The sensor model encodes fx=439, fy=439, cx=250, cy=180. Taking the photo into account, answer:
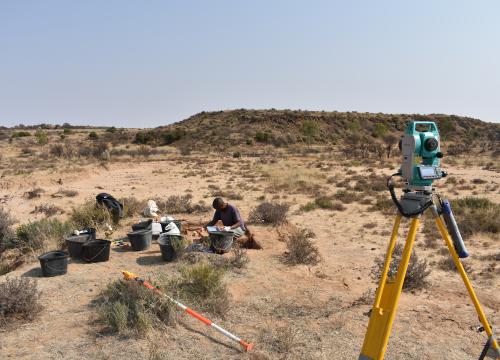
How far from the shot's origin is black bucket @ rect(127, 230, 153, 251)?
746 centimetres

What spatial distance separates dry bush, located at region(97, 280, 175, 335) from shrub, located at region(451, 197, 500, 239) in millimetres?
7287

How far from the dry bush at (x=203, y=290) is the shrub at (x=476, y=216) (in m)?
6.43

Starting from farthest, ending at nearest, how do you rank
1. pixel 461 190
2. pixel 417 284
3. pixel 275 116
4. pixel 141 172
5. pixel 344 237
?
pixel 275 116, pixel 141 172, pixel 461 190, pixel 344 237, pixel 417 284

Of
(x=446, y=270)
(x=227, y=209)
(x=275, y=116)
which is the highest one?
(x=275, y=116)

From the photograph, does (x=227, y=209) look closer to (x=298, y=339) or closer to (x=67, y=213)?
(x=298, y=339)

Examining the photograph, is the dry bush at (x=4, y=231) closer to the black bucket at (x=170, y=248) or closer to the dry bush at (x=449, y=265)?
the black bucket at (x=170, y=248)

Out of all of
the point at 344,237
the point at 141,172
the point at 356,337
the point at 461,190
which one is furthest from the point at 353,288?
the point at 141,172

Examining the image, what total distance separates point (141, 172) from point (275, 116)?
4038cm

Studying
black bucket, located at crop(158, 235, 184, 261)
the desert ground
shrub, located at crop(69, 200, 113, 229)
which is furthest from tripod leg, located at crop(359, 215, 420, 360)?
shrub, located at crop(69, 200, 113, 229)

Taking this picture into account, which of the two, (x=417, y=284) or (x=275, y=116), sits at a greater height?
(x=275, y=116)

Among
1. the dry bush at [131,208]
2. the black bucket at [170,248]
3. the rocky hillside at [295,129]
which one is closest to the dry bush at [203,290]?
the black bucket at [170,248]

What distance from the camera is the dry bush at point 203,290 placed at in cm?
509

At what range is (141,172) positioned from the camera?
78.2 ft

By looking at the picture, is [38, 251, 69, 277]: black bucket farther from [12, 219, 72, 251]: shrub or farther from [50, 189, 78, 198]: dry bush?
[50, 189, 78, 198]: dry bush
